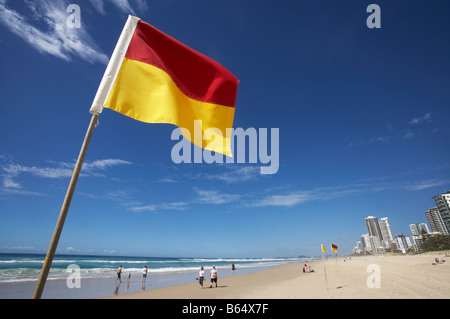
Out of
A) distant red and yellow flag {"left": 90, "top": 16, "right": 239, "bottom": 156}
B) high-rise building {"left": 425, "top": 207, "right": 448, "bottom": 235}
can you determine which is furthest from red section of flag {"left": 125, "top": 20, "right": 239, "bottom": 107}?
high-rise building {"left": 425, "top": 207, "right": 448, "bottom": 235}

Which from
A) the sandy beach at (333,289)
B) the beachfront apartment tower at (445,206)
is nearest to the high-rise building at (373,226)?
the beachfront apartment tower at (445,206)

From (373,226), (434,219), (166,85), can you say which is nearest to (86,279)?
(166,85)

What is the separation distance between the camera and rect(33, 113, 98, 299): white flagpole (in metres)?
2.35

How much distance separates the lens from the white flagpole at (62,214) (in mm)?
2348

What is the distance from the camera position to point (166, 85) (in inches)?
163

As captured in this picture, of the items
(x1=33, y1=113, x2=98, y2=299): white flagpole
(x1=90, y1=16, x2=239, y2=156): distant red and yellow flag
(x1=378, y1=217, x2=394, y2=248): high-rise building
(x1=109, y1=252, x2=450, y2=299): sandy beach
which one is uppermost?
(x1=378, y1=217, x2=394, y2=248): high-rise building

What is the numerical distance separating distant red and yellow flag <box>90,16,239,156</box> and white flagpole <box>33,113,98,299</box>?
0.48 m

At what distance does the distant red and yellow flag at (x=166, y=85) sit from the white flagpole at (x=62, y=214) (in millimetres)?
477

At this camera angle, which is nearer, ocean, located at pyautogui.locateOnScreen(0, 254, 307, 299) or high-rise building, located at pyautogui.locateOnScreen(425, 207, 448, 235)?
ocean, located at pyautogui.locateOnScreen(0, 254, 307, 299)

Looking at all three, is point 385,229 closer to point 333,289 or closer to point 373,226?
point 373,226

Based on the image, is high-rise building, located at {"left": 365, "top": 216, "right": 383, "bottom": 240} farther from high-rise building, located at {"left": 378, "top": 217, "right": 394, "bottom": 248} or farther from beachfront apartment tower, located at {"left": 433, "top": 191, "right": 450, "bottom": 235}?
beachfront apartment tower, located at {"left": 433, "top": 191, "right": 450, "bottom": 235}
